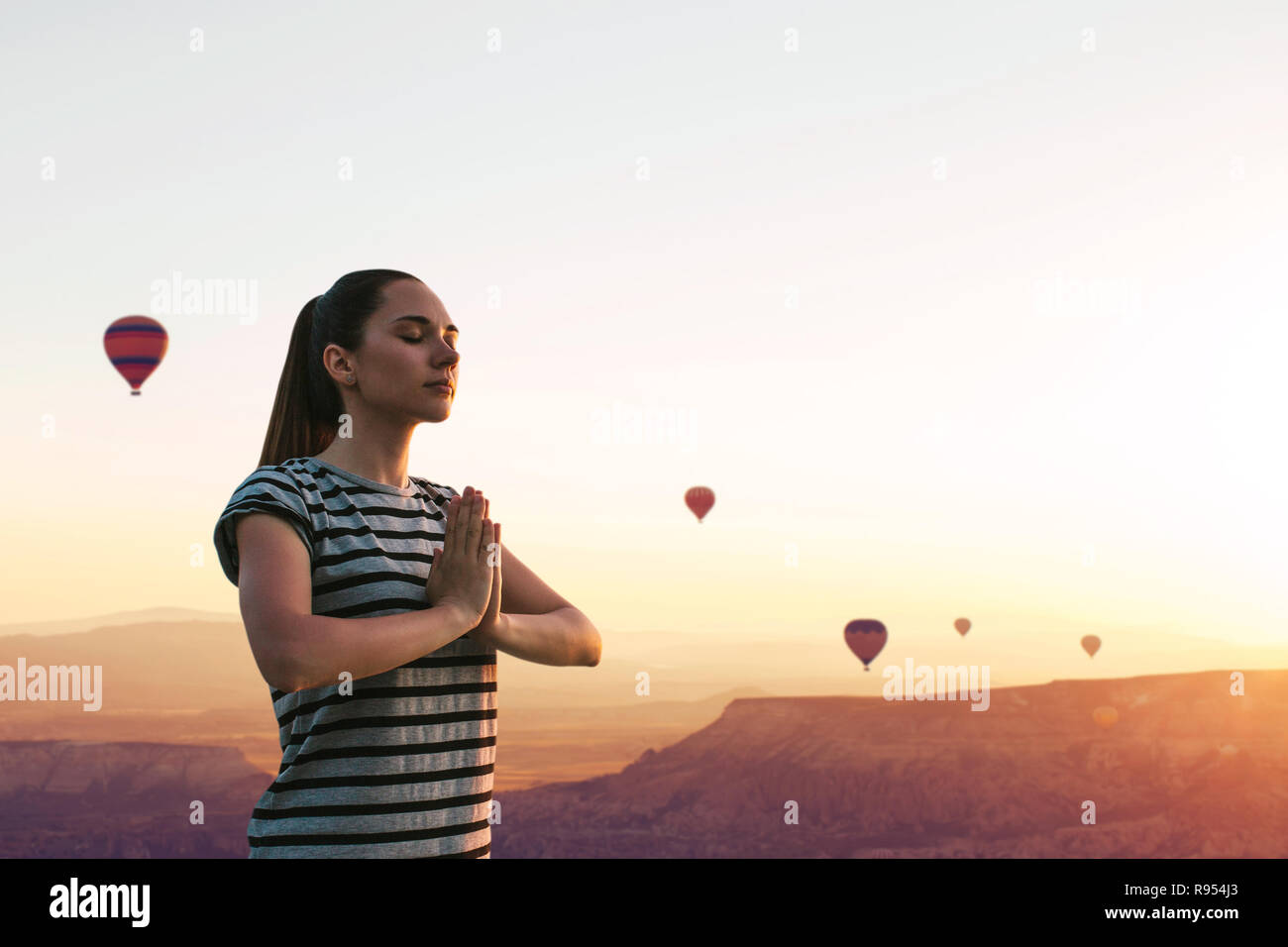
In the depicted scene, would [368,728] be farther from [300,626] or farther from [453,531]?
[453,531]

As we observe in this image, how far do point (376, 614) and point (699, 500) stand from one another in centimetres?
3672

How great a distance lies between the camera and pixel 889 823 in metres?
109

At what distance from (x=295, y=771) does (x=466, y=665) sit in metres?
0.48

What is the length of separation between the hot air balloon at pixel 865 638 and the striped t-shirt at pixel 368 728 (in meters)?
44.3

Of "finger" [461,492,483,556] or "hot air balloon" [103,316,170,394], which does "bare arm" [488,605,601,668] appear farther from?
"hot air balloon" [103,316,170,394]

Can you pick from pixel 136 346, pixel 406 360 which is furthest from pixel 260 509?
pixel 136 346

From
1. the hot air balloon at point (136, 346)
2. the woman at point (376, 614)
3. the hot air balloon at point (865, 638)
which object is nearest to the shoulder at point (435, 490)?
the woman at point (376, 614)

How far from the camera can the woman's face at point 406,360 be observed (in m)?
3.13

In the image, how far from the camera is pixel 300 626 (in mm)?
2695

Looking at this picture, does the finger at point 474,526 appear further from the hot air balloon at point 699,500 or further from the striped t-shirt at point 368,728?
the hot air balloon at point 699,500

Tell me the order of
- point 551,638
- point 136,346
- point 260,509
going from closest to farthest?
point 260,509 → point 551,638 → point 136,346
